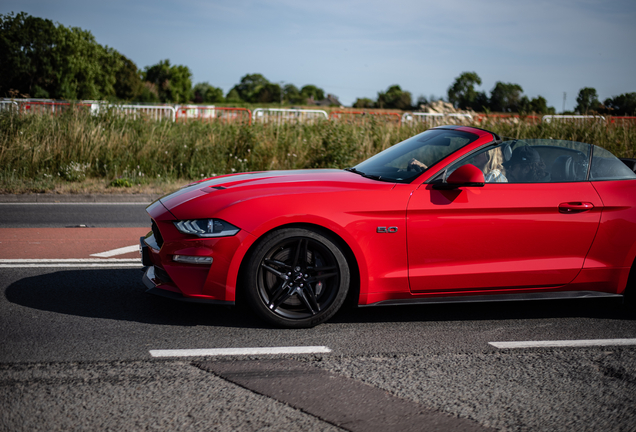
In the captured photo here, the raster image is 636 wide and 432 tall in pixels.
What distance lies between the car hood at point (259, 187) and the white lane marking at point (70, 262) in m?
1.79

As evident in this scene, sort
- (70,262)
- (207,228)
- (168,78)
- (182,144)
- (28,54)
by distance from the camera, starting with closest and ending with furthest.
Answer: (207,228)
(70,262)
(182,144)
(28,54)
(168,78)

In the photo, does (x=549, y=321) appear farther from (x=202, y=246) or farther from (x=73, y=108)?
(x=73, y=108)

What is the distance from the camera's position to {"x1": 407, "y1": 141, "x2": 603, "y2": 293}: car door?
4.00 meters

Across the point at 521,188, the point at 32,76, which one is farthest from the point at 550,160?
the point at 32,76

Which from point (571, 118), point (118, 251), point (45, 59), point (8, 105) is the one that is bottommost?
point (118, 251)

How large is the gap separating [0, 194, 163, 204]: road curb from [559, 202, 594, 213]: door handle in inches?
335

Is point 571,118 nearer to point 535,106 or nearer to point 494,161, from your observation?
point 535,106

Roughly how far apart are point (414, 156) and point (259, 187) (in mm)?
1343

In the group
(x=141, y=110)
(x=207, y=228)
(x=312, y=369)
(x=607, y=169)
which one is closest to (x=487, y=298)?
(x=607, y=169)

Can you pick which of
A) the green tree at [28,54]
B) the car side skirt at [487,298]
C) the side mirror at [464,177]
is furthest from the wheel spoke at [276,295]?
the green tree at [28,54]

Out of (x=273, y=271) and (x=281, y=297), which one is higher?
(x=273, y=271)

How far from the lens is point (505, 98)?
14906mm

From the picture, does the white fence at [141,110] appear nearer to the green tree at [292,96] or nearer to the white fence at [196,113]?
the white fence at [196,113]

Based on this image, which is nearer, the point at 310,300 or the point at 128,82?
the point at 310,300
